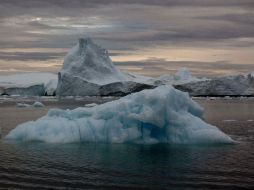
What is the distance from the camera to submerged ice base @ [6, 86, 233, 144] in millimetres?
21922

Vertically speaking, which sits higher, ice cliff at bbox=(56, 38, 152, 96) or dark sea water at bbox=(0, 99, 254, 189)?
ice cliff at bbox=(56, 38, 152, 96)

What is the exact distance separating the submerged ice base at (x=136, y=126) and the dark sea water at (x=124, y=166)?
874mm

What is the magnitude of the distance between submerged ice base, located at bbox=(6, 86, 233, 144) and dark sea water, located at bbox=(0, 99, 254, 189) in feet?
2.87

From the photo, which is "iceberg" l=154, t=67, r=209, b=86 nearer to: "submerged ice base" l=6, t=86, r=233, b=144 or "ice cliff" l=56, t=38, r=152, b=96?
"ice cliff" l=56, t=38, r=152, b=96

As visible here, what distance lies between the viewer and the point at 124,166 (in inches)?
647

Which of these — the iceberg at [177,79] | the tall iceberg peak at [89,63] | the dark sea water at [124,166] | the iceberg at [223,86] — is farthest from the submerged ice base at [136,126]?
the iceberg at [177,79]

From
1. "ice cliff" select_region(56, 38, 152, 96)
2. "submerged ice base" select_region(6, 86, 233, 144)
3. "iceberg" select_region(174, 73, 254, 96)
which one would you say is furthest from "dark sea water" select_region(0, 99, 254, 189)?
"iceberg" select_region(174, 73, 254, 96)

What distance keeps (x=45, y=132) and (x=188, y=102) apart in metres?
7.60

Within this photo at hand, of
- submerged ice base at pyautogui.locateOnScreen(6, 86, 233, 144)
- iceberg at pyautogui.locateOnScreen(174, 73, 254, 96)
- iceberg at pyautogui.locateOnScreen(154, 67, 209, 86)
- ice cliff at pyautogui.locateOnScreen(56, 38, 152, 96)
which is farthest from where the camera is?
iceberg at pyautogui.locateOnScreen(154, 67, 209, 86)

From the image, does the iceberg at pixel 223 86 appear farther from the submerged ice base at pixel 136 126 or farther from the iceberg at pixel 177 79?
the submerged ice base at pixel 136 126

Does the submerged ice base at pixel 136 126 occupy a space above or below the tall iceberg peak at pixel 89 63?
below

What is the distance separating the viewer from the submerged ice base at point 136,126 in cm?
2192

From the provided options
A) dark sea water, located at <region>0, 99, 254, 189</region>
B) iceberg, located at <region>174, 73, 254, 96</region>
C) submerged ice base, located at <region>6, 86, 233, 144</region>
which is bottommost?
dark sea water, located at <region>0, 99, 254, 189</region>

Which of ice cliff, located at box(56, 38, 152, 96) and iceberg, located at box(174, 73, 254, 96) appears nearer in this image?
ice cliff, located at box(56, 38, 152, 96)
